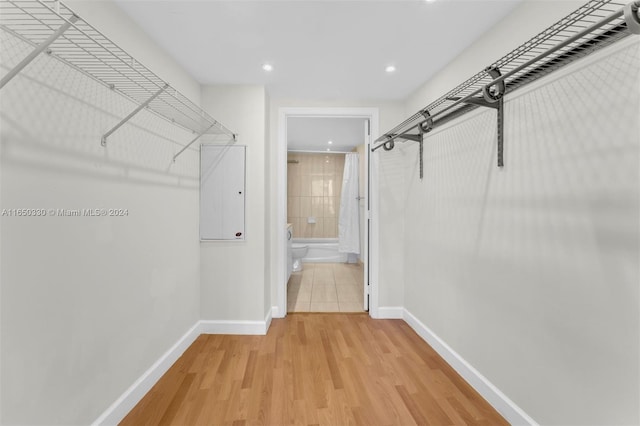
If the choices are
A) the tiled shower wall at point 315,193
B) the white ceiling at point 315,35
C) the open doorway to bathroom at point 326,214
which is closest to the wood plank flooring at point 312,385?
the open doorway to bathroom at point 326,214

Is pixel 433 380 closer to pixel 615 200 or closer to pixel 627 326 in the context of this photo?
pixel 627 326

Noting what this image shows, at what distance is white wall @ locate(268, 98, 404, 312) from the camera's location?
286 cm

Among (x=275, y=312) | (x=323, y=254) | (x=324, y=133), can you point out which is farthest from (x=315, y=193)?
(x=275, y=312)

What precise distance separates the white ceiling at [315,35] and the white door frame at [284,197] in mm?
406

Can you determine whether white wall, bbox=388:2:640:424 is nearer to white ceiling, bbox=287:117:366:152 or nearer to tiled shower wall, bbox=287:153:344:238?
white ceiling, bbox=287:117:366:152

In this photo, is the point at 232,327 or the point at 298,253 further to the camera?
the point at 298,253

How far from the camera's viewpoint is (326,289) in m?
3.91

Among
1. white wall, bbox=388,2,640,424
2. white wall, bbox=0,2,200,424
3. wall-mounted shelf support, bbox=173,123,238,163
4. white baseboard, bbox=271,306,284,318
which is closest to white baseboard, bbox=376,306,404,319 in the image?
white wall, bbox=388,2,640,424

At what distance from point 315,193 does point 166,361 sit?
4.81m

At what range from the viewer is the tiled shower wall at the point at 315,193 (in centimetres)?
639

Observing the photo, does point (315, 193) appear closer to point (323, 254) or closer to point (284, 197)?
point (323, 254)

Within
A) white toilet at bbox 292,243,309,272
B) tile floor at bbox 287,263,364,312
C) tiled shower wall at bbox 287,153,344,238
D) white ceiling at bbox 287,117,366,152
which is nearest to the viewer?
tile floor at bbox 287,263,364,312

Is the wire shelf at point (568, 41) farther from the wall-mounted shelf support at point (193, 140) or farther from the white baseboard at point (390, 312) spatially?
the white baseboard at point (390, 312)

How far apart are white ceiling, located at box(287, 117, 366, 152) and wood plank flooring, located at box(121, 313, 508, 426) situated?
256cm
